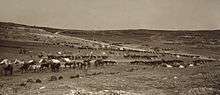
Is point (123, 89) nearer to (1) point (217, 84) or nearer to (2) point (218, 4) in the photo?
(1) point (217, 84)

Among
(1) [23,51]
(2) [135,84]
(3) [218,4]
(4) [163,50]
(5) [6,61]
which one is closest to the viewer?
(2) [135,84]

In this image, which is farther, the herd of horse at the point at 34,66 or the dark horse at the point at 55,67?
the dark horse at the point at 55,67

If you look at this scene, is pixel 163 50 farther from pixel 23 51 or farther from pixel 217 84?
pixel 217 84

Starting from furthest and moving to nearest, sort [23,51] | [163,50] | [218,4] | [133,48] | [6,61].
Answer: [133,48]
[163,50]
[23,51]
[6,61]
[218,4]

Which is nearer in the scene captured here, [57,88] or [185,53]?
[57,88]

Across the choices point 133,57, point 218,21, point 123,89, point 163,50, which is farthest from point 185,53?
point 123,89

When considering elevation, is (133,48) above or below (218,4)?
below

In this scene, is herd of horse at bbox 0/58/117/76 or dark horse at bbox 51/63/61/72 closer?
herd of horse at bbox 0/58/117/76

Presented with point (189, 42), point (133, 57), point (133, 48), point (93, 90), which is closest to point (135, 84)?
point (93, 90)

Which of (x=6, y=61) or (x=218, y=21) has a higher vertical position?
(x=218, y=21)
